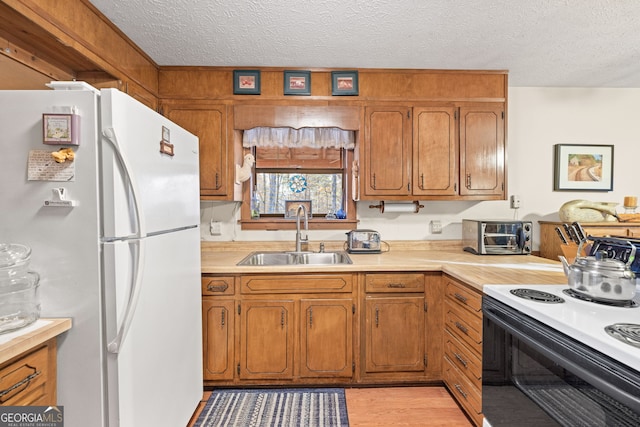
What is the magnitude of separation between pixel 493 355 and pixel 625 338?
67 cm

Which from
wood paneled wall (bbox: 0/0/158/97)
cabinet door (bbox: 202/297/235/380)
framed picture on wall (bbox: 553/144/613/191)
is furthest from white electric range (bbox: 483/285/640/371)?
wood paneled wall (bbox: 0/0/158/97)

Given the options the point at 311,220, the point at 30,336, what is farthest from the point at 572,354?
the point at 311,220

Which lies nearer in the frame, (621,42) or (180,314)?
(180,314)

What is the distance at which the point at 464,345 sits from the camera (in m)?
1.89

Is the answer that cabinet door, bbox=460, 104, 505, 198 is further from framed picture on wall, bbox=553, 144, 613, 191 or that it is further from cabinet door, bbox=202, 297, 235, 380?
cabinet door, bbox=202, 297, 235, 380

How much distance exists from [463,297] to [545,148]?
75.1 inches

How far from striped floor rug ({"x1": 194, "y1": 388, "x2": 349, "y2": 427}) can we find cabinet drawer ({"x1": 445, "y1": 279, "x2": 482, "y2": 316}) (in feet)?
3.20

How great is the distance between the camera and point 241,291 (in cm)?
216

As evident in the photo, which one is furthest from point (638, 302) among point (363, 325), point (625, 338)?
point (363, 325)

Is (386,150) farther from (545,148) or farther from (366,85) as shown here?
(545,148)

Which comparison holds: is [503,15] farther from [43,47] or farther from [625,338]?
[43,47]

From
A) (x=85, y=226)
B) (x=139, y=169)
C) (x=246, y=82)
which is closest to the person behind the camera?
(x=85, y=226)

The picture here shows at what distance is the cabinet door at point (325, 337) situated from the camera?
2.17m

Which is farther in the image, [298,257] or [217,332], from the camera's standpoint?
[298,257]
